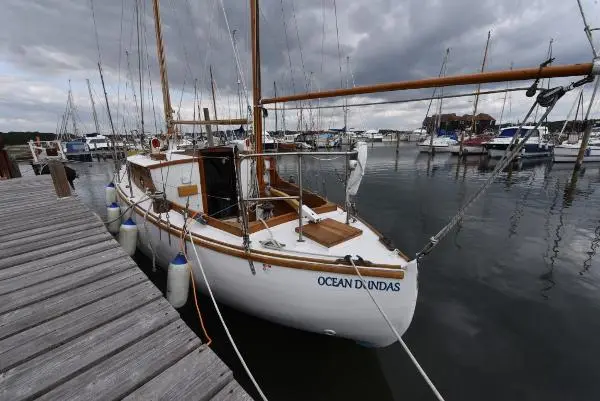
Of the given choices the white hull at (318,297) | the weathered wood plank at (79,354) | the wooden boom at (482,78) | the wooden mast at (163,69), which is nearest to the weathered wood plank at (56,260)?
the white hull at (318,297)

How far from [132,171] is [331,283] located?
7.75 meters

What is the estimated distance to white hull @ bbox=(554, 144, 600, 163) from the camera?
83.2ft

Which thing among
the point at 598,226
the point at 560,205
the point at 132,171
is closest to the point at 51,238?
the point at 132,171

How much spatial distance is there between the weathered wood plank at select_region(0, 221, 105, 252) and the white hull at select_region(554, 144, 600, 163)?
121 feet

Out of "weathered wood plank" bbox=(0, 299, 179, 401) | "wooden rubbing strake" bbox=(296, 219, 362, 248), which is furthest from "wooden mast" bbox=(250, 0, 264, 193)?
"weathered wood plank" bbox=(0, 299, 179, 401)

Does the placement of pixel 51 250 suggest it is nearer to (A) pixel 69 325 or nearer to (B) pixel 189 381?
(A) pixel 69 325

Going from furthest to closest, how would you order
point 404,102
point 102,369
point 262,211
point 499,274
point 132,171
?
point 132,171
point 499,274
point 262,211
point 404,102
point 102,369

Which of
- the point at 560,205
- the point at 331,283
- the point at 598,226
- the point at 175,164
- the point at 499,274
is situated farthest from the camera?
the point at 560,205

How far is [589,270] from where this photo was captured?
6859 millimetres

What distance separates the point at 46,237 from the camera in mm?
4520

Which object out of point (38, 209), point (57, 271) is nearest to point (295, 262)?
point (57, 271)

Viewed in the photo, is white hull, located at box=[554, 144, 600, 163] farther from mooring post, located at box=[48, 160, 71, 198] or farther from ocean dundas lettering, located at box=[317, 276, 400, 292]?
mooring post, located at box=[48, 160, 71, 198]

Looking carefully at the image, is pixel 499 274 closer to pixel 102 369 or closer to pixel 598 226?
pixel 598 226

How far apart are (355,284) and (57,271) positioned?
13.0 ft
